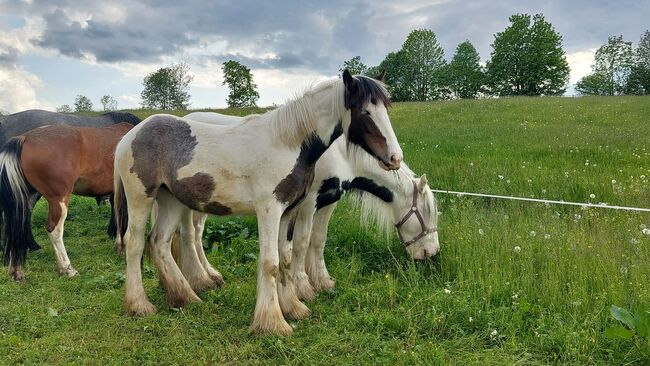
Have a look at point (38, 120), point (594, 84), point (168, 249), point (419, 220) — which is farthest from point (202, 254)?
point (594, 84)

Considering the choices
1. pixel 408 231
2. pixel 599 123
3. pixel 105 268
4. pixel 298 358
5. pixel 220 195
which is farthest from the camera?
pixel 599 123

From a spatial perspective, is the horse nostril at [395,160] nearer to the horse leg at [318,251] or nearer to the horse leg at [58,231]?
the horse leg at [318,251]

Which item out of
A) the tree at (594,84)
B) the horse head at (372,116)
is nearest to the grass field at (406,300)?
the horse head at (372,116)

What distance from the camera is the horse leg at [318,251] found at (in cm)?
471

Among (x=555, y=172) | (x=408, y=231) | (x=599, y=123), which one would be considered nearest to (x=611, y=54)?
(x=599, y=123)

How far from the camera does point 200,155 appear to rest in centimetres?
371

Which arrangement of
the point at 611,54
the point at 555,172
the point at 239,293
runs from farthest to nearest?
the point at 611,54, the point at 555,172, the point at 239,293

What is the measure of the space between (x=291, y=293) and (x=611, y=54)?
83.7 metres

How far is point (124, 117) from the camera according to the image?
830 cm

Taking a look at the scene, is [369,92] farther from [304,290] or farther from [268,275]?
[304,290]

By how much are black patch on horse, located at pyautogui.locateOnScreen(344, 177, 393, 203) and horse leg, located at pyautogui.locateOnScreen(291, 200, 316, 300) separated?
0.70 m

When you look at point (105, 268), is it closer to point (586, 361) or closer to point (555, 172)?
point (586, 361)

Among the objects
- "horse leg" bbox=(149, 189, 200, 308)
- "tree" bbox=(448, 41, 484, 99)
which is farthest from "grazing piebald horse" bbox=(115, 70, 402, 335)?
"tree" bbox=(448, 41, 484, 99)

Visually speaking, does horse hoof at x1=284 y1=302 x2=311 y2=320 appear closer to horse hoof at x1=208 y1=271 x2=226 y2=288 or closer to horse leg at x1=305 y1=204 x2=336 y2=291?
horse leg at x1=305 y1=204 x2=336 y2=291
